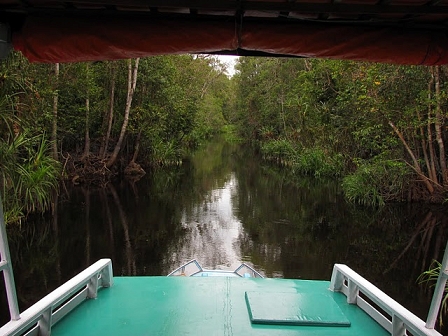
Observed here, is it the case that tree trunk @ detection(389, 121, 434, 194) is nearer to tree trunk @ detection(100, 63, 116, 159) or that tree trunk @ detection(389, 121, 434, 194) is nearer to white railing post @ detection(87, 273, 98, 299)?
white railing post @ detection(87, 273, 98, 299)

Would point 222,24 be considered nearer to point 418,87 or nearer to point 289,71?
point 418,87

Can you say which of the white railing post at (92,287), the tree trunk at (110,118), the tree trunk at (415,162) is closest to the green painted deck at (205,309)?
the white railing post at (92,287)

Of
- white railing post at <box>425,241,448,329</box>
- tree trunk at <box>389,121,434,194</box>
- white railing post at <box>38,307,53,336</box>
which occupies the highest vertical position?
tree trunk at <box>389,121,434,194</box>

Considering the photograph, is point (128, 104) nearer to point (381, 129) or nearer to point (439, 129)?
point (381, 129)

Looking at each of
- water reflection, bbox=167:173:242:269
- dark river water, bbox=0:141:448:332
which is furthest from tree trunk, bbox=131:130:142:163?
water reflection, bbox=167:173:242:269

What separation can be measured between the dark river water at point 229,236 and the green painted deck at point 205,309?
2.94m

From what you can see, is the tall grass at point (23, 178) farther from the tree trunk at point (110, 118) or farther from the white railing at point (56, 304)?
the tree trunk at point (110, 118)

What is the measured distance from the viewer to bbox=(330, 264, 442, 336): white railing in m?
3.14

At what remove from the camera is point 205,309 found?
394 centimetres

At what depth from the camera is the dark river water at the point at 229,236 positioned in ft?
26.5

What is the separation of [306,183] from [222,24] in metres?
15.7

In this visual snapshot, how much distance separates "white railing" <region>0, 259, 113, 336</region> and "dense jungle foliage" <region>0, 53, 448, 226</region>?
517cm

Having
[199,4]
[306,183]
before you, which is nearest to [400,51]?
[199,4]

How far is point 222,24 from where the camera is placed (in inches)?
118
